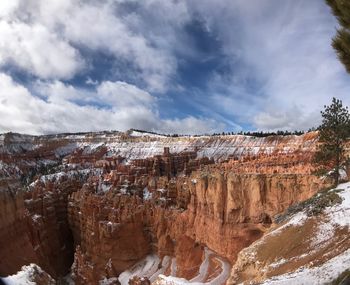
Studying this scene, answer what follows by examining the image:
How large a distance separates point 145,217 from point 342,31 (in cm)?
3477

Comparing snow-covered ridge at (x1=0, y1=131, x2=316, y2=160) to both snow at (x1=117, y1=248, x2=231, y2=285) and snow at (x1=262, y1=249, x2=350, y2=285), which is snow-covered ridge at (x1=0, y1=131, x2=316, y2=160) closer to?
snow at (x1=117, y1=248, x2=231, y2=285)

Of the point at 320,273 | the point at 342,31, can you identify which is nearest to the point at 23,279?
the point at 320,273

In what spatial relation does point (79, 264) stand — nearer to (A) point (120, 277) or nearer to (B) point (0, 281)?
(A) point (120, 277)

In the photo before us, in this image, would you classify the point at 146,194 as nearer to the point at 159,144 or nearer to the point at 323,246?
the point at 323,246

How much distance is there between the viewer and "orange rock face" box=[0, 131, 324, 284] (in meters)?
29.5

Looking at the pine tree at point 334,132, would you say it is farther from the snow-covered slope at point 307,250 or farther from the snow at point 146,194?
the snow at point 146,194

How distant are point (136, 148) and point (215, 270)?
82.6 m

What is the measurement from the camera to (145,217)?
40906mm

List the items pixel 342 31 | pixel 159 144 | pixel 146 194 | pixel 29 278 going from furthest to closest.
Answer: pixel 159 144, pixel 146 194, pixel 29 278, pixel 342 31

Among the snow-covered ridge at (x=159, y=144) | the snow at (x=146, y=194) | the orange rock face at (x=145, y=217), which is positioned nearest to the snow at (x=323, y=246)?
the orange rock face at (x=145, y=217)

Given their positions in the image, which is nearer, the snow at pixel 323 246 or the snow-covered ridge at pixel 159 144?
the snow at pixel 323 246

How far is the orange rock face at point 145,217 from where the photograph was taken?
2953 cm

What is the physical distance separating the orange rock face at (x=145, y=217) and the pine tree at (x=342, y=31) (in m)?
19.9

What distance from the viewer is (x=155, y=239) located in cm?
3988
